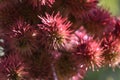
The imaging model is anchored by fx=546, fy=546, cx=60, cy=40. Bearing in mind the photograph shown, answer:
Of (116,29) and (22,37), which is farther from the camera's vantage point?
(116,29)

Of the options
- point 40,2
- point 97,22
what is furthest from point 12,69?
point 97,22

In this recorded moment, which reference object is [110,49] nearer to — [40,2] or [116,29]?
[116,29]

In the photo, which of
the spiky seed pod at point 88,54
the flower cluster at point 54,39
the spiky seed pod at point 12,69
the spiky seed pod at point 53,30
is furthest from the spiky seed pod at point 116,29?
the spiky seed pod at point 12,69

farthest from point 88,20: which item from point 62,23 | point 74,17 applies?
point 62,23

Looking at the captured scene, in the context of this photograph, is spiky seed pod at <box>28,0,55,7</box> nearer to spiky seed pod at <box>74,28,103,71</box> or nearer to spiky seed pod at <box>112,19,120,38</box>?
spiky seed pod at <box>74,28,103,71</box>

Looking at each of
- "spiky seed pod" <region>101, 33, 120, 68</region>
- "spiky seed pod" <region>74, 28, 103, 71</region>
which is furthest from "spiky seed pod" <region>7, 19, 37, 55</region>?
"spiky seed pod" <region>101, 33, 120, 68</region>

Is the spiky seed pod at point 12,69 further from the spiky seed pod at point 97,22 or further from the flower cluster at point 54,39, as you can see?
the spiky seed pod at point 97,22

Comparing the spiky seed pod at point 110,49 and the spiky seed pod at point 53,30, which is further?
the spiky seed pod at point 110,49
